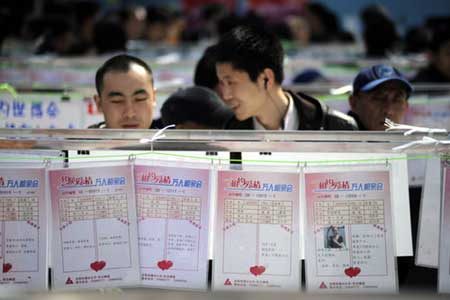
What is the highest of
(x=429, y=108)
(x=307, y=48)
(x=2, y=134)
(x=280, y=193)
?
(x=307, y=48)

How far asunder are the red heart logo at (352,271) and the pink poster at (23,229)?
1.06 meters

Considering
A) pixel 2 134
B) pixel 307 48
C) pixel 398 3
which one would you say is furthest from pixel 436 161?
pixel 398 3

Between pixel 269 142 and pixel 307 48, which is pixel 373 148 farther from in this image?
pixel 307 48

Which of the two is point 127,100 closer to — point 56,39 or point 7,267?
point 7,267

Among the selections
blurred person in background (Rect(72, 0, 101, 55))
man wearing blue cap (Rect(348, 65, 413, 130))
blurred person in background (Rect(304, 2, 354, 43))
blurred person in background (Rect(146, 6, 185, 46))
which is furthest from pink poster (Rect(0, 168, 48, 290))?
blurred person in background (Rect(304, 2, 354, 43))

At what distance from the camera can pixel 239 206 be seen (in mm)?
3107

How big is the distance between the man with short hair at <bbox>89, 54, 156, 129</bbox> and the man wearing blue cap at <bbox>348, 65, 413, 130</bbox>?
1.11 metres

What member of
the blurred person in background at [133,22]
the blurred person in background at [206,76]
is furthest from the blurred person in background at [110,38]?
the blurred person in background at [206,76]

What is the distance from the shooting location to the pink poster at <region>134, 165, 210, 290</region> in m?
3.12

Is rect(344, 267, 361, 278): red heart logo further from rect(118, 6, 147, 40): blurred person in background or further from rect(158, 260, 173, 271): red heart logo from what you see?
rect(118, 6, 147, 40): blurred person in background

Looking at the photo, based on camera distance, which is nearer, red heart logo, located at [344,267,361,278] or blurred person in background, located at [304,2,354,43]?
red heart logo, located at [344,267,361,278]

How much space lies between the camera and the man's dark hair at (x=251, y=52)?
4242mm

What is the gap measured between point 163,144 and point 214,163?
197 millimetres

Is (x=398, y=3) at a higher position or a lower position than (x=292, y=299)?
higher
